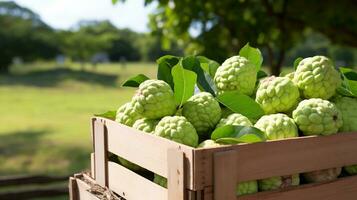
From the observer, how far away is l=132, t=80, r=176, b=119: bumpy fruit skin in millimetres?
1430

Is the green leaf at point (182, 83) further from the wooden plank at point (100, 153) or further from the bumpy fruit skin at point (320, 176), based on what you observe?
the bumpy fruit skin at point (320, 176)

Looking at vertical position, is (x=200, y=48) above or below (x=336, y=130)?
above

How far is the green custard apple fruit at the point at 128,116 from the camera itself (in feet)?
5.09

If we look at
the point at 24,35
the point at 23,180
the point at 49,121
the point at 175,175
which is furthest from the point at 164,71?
the point at 24,35

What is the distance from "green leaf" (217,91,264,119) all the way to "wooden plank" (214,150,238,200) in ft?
1.07

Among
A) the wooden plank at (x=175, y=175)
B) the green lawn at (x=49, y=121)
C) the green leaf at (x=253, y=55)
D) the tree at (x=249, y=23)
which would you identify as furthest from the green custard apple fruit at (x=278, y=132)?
the tree at (x=249, y=23)

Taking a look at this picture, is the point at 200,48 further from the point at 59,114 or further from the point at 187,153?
the point at 59,114

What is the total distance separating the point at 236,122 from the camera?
1.38 m

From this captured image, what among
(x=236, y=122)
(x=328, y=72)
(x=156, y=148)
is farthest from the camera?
(x=328, y=72)

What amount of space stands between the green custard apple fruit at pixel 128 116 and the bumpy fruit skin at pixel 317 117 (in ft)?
1.71

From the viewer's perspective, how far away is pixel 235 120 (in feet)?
4.54

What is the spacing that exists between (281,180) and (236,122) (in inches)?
8.4

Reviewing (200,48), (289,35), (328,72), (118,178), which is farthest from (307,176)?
(289,35)

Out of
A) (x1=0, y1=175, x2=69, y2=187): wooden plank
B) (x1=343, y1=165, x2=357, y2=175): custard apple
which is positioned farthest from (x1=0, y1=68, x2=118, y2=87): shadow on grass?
(x1=343, y1=165, x2=357, y2=175): custard apple
